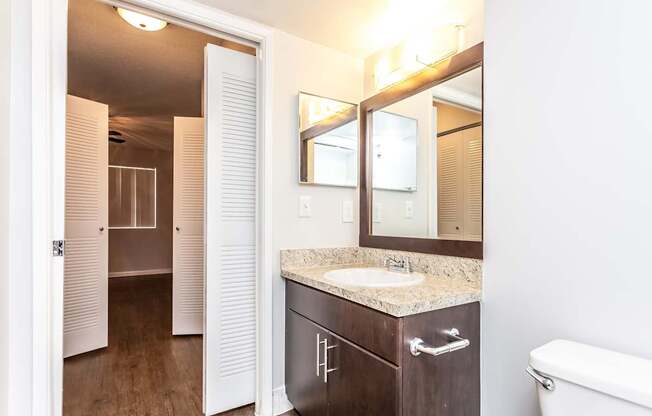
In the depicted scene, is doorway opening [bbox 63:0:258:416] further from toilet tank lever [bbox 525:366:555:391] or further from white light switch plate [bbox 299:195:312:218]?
toilet tank lever [bbox 525:366:555:391]

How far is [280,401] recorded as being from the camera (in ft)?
5.82

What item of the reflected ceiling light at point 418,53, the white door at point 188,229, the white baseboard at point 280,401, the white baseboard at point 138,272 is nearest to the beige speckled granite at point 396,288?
the white baseboard at point 280,401

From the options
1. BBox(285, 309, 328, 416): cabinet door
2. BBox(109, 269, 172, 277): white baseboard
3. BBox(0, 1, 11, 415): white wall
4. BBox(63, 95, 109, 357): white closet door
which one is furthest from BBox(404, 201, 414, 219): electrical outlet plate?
BBox(109, 269, 172, 277): white baseboard

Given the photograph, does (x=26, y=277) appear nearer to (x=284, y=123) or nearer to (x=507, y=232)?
(x=284, y=123)

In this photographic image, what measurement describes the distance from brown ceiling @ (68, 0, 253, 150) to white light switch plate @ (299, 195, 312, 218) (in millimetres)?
1125

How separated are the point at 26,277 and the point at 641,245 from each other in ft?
6.88

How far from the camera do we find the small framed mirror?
6.16 ft

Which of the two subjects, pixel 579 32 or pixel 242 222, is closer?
pixel 579 32

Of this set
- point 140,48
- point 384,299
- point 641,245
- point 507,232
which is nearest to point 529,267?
point 507,232

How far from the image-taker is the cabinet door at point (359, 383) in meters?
1.09

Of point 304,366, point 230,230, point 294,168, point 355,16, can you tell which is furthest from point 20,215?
point 355,16

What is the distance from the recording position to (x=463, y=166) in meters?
1.50

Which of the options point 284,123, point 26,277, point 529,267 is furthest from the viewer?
point 284,123

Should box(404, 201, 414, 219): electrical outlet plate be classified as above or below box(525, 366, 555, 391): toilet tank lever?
above
